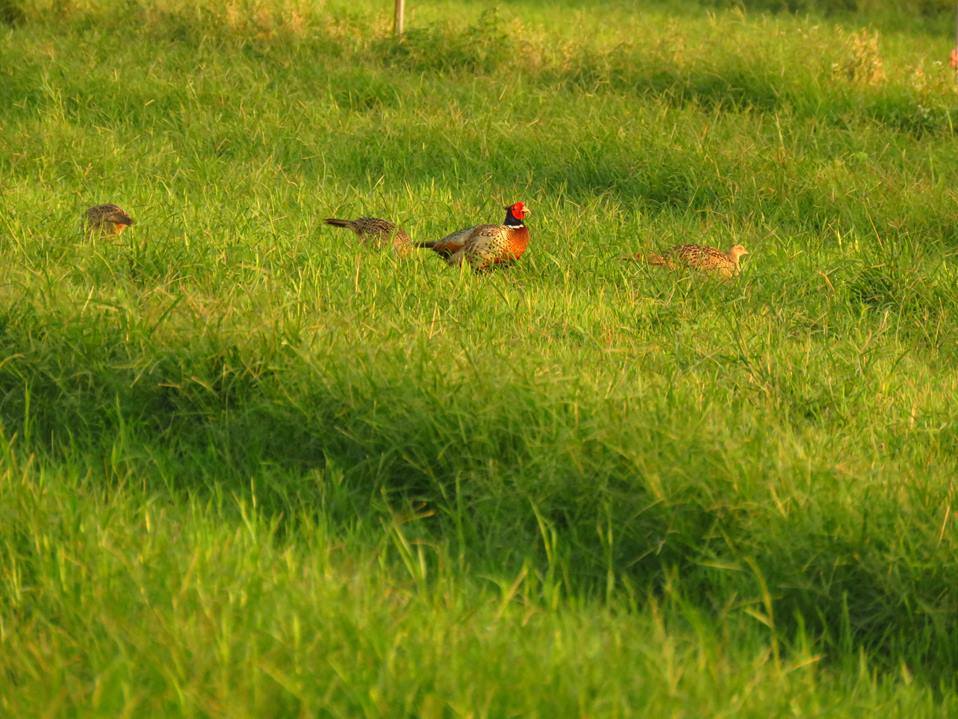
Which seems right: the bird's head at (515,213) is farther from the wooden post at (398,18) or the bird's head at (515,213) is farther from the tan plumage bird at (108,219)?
the wooden post at (398,18)

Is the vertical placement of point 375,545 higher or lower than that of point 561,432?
lower

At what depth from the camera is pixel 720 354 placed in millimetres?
5082

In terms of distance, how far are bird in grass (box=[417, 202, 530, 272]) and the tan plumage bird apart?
1.50 meters

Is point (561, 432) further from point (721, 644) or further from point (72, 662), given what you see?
point (72, 662)

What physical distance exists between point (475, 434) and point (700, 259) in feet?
8.97

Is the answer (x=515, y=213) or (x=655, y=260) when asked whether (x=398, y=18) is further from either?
(x=655, y=260)

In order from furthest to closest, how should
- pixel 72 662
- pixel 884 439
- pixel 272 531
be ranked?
pixel 884 439 → pixel 272 531 → pixel 72 662

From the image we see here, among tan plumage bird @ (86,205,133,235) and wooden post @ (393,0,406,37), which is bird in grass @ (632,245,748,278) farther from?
wooden post @ (393,0,406,37)

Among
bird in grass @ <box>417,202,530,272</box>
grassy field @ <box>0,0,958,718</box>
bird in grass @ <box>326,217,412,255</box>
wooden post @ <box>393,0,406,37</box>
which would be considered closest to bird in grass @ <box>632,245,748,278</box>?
grassy field @ <box>0,0,958,718</box>

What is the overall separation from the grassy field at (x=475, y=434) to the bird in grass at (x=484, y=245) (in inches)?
4.7

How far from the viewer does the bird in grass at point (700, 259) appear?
647 centimetres

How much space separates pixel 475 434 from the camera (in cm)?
412

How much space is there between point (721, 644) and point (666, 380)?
1.49 meters

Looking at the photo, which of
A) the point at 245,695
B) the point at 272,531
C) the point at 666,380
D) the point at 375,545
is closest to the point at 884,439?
the point at 666,380
